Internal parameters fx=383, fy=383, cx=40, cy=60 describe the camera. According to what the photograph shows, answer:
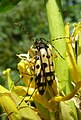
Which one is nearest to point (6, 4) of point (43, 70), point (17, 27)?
point (43, 70)

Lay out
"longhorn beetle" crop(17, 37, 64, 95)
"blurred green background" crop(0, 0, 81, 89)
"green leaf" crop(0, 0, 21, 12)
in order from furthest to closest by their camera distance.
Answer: "blurred green background" crop(0, 0, 81, 89) < "green leaf" crop(0, 0, 21, 12) < "longhorn beetle" crop(17, 37, 64, 95)

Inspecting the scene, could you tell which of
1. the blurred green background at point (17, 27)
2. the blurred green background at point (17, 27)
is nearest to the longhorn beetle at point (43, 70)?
the blurred green background at point (17, 27)

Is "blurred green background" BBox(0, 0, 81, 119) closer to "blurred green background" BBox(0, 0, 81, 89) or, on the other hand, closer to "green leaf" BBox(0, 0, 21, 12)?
"blurred green background" BBox(0, 0, 81, 89)

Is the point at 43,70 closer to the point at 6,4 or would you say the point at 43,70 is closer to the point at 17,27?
the point at 6,4

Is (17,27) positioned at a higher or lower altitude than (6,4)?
higher

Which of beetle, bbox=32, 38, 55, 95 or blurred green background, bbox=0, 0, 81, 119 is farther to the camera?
blurred green background, bbox=0, 0, 81, 119

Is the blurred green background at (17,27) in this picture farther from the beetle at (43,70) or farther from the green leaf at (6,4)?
the beetle at (43,70)

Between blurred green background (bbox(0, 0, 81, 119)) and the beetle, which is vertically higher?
blurred green background (bbox(0, 0, 81, 119))

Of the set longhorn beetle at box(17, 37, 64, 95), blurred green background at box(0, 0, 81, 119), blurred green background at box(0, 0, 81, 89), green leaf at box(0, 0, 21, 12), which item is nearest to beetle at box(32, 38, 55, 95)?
longhorn beetle at box(17, 37, 64, 95)

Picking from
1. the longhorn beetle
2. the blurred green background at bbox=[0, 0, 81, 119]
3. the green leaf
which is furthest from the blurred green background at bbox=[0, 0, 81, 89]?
the longhorn beetle

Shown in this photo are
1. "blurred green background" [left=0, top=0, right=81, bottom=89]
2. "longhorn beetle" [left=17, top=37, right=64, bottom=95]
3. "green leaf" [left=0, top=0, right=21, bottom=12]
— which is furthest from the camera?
"blurred green background" [left=0, top=0, right=81, bottom=89]

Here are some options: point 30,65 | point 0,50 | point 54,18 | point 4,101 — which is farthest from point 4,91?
point 0,50
